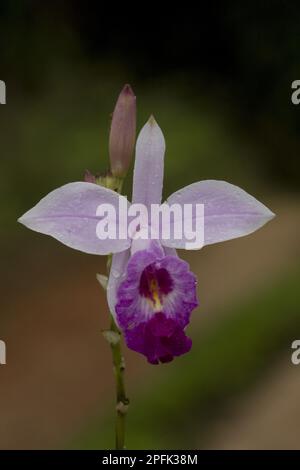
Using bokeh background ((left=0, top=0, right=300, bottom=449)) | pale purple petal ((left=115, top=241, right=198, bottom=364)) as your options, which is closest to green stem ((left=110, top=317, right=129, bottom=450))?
pale purple petal ((left=115, top=241, right=198, bottom=364))

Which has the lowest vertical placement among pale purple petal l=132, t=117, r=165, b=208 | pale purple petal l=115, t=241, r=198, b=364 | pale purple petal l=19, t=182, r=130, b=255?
pale purple petal l=115, t=241, r=198, b=364

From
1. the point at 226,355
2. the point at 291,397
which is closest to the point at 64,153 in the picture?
the point at 226,355

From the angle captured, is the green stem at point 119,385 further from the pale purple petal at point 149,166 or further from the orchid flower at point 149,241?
the pale purple petal at point 149,166

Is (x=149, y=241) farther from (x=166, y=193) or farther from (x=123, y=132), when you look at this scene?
(x=166, y=193)

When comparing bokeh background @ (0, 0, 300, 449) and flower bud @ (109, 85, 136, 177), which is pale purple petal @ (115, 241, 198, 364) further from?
A: bokeh background @ (0, 0, 300, 449)

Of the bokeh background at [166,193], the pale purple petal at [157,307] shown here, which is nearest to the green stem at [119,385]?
the pale purple petal at [157,307]

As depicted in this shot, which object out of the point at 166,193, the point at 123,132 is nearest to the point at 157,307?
the point at 123,132
